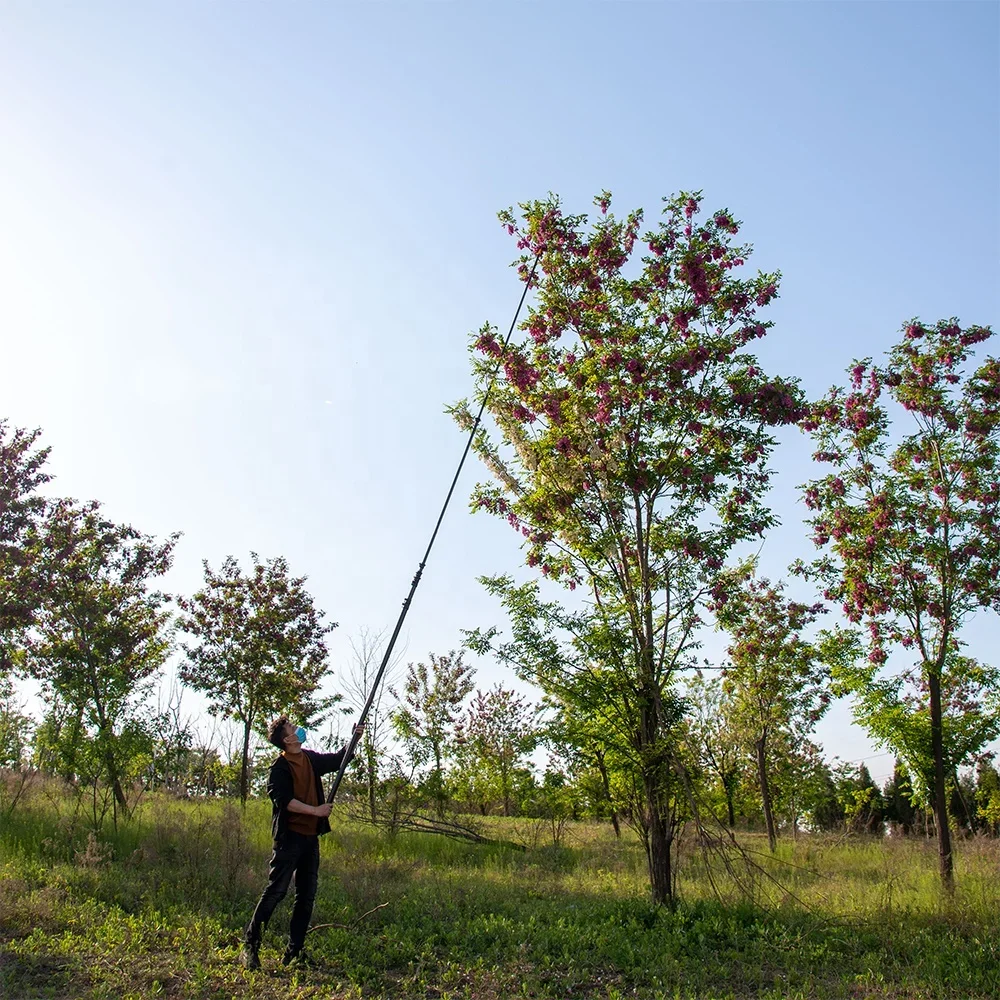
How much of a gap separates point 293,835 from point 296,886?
386 millimetres

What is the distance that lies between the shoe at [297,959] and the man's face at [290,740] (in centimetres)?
156

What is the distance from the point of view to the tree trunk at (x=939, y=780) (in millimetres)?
10965

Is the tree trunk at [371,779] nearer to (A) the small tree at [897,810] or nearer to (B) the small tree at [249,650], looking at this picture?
(B) the small tree at [249,650]

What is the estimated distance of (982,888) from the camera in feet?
34.8

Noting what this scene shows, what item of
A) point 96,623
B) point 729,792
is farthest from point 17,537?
point 729,792

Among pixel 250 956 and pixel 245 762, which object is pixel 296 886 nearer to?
pixel 250 956

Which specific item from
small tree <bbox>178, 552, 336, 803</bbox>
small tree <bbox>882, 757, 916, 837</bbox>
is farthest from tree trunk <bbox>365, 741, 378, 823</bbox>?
small tree <bbox>882, 757, 916, 837</bbox>

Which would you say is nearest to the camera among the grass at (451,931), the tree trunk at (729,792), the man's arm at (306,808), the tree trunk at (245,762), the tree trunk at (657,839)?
the grass at (451,931)

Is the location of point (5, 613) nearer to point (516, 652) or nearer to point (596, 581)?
point (516, 652)

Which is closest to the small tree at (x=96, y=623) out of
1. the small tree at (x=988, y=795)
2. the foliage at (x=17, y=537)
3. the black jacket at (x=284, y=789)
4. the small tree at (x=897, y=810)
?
the foliage at (x=17, y=537)

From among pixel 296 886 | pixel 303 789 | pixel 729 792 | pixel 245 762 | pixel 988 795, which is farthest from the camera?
pixel 988 795

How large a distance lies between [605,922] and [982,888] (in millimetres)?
5931

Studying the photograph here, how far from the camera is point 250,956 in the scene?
20.7ft

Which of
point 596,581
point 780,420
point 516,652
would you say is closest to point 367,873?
point 516,652
